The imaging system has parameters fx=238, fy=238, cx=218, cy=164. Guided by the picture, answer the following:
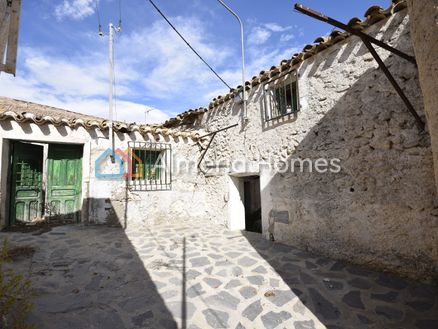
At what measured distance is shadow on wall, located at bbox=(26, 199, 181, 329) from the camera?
2490mm

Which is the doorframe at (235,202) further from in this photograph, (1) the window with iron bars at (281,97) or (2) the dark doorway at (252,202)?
(1) the window with iron bars at (281,97)

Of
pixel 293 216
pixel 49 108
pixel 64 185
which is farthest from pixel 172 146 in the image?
pixel 49 108

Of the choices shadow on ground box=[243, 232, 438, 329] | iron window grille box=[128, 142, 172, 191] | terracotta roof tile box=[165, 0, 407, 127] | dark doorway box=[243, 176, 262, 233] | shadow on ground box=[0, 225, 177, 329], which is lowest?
shadow on ground box=[243, 232, 438, 329]

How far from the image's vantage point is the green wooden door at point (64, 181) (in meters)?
6.20

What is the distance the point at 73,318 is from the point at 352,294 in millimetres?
3232

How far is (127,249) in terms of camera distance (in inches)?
184

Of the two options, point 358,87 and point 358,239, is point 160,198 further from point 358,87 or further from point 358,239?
point 358,87

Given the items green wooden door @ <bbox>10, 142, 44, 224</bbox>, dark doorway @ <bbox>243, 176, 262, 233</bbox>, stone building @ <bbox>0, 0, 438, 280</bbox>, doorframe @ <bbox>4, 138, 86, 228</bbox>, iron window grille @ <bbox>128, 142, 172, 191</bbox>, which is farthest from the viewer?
dark doorway @ <bbox>243, 176, 262, 233</bbox>

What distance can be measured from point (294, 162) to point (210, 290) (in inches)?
116

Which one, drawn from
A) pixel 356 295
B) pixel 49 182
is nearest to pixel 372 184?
pixel 356 295

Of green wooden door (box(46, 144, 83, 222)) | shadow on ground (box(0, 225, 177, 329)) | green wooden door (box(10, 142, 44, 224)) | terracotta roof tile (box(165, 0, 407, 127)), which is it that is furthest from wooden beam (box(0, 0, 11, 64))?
terracotta roof tile (box(165, 0, 407, 127))

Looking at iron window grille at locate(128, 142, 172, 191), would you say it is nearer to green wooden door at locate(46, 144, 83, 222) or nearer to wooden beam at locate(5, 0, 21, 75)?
green wooden door at locate(46, 144, 83, 222)

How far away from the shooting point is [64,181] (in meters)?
6.35

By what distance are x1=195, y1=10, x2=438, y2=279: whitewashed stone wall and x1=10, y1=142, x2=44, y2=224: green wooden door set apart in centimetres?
608
